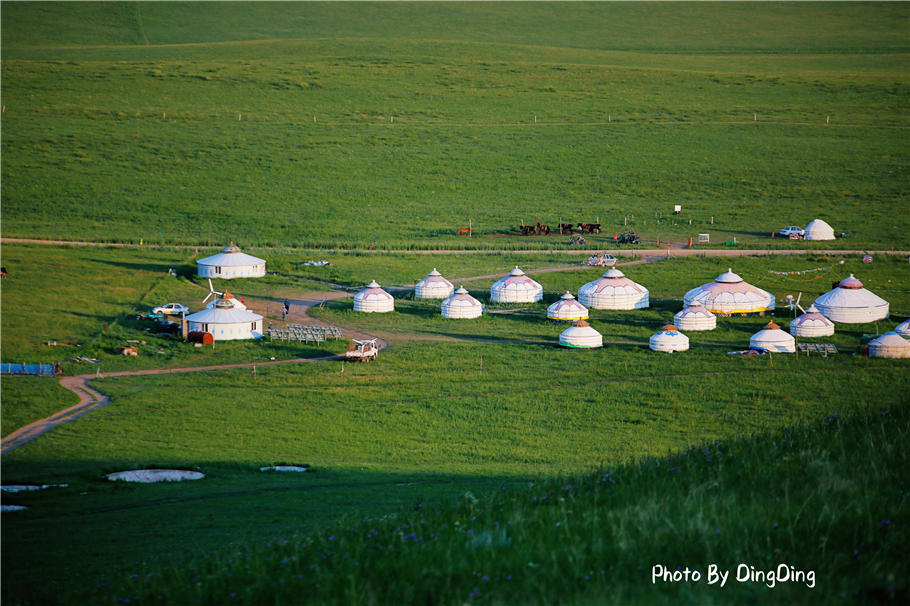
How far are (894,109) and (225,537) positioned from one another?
15035cm

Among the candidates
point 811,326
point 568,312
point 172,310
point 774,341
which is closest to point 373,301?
point 172,310

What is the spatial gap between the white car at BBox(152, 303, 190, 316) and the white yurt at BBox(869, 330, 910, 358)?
1711 inches

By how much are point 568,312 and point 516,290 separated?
23.0 feet

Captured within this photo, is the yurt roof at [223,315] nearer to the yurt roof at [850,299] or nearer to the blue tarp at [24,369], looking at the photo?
the blue tarp at [24,369]

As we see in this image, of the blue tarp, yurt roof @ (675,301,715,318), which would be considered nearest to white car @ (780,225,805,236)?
yurt roof @ (675,301,715,318)

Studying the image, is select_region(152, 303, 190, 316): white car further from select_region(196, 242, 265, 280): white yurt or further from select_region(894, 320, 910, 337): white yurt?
select_region(894, 320, 910, 337): white yurt

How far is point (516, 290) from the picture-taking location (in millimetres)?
66188

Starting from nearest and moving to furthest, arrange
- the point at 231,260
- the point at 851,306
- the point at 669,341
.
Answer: the point at 669,341, the point at 851,306, the point at 231,260

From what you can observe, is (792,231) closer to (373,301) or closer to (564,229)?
(564,229)

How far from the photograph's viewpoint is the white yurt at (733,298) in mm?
60906

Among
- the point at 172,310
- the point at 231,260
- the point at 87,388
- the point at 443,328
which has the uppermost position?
the point at 231,260

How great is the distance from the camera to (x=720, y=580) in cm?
945

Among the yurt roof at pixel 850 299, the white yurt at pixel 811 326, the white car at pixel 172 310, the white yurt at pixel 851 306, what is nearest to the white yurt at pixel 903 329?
the white yurt at pixel 811 326

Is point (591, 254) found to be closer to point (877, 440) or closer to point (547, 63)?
point (877, 440)
